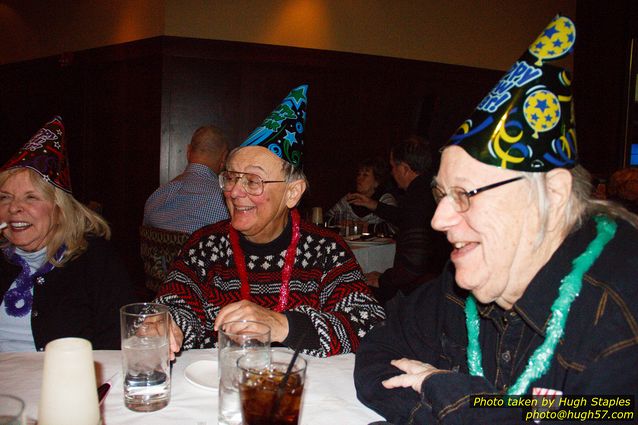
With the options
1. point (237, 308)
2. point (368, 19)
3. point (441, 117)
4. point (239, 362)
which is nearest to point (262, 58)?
point (368, 19)

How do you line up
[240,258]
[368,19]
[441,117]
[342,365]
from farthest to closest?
[441,117]
[368,19]
[240,258]
[342,365]

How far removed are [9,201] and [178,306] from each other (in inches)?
31.9

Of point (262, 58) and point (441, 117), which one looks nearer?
point (262, 58)

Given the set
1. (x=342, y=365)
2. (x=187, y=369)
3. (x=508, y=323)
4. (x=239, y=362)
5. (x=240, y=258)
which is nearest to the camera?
(x=239, y=362)

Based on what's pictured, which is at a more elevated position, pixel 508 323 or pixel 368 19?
pixel 368 19

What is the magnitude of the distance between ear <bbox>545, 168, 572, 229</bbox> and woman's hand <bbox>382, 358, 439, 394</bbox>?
0.48 m

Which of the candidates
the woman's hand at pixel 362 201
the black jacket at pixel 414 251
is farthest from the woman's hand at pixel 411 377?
the woman's hand at pixel 362 201

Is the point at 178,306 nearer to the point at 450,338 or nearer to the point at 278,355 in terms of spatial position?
the point at 278,355

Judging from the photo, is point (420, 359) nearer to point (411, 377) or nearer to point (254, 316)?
point (411, 377)

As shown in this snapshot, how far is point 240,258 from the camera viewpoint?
221 centimetres

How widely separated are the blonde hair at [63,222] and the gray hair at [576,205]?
5.94 feet

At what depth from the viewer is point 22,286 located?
214 centimetres

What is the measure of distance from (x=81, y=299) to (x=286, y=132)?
1093 mm

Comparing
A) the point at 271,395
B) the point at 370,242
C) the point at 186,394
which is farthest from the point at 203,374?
the point at 370,242
